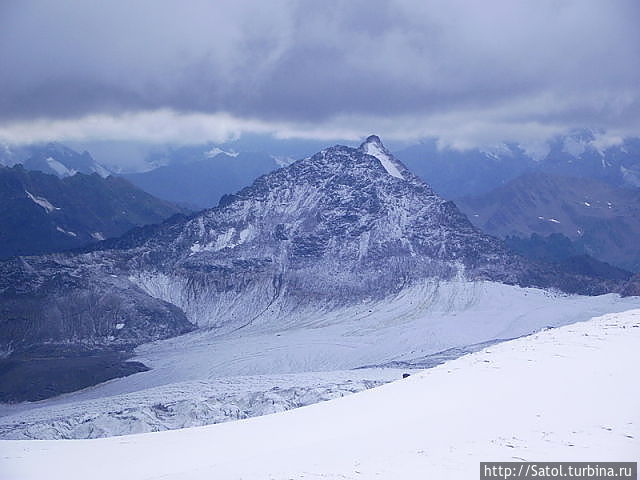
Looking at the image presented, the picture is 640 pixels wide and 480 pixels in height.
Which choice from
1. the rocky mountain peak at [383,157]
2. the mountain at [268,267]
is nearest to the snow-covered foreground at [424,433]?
the mountain at [268,267]

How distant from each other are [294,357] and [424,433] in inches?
3260

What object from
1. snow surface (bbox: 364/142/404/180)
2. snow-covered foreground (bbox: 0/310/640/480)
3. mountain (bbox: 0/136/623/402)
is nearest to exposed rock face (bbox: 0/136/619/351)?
mountain (bbox: 0/136/623/402)

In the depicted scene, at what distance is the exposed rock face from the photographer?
12769cm

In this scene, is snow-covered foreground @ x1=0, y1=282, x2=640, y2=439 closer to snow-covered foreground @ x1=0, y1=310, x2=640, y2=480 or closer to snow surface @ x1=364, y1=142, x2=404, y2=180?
snow-covered foreground @ x1=0, y1=310, x2=640, y2=480

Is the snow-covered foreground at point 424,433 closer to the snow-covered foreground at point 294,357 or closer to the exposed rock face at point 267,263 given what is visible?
the snow-covered foreground at point 294,357

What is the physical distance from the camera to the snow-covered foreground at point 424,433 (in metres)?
17.5

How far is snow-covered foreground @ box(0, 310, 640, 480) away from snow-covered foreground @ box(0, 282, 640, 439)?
36.8 metres

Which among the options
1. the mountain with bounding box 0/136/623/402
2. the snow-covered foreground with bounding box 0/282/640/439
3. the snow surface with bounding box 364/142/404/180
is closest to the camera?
the snow-covered foreground with bounding box 0/282/640/439

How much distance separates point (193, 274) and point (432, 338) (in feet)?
188

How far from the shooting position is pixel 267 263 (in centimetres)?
14812

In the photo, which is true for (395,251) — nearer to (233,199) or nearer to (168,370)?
(233,199)

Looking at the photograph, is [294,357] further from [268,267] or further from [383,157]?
[383,157]

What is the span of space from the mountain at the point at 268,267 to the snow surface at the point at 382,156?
7.45 m

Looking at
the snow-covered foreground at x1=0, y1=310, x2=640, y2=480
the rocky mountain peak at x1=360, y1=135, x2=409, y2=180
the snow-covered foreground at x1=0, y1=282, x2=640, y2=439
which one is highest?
the rocky mountain peak at x1=360, y1=135, x2=409, y2=180
